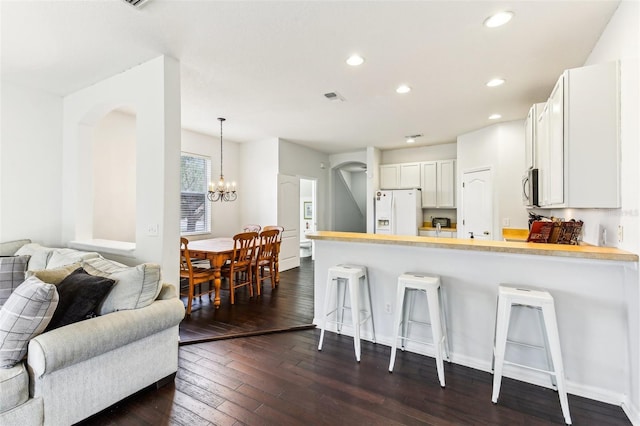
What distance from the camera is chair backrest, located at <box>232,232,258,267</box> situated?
404cm

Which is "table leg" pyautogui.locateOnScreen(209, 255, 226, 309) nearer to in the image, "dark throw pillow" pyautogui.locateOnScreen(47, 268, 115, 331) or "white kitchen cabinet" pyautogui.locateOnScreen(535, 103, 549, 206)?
"dark throw pillow" pyautogui.locateOnScreen(47, 268, 115, 331)

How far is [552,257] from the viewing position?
2104 millimetres

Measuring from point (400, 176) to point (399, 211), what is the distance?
36.9 inches

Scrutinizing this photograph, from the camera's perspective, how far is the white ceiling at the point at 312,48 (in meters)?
2.08

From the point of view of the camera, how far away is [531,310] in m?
2.20

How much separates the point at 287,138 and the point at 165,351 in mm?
4506

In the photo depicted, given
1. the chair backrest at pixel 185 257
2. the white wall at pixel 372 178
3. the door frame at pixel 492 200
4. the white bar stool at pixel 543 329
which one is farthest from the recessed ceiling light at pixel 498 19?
the white wall at pixel 372 178

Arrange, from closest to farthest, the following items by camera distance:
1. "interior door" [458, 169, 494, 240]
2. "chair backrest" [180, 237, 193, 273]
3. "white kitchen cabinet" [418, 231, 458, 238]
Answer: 1. "chair backrest" [180, 237, 193, 273]
2. "interior door" [458, 169, 494, 240]
3. "white kitchen cabinet" [418, 231, 458, 238]

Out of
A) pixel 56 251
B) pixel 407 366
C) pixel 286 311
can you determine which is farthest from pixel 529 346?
pixel 56 251

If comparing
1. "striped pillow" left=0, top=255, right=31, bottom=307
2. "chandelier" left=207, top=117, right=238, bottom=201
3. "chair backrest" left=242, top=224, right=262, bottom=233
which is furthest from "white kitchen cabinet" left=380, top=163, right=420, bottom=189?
"striped pillow" left=0, top=255, right=31, bottom=307

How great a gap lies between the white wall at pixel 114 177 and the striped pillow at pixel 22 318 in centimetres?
285

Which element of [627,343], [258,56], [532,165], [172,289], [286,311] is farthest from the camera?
[286,311]

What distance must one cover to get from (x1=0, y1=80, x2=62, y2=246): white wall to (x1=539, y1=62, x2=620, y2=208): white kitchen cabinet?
5.45 metres

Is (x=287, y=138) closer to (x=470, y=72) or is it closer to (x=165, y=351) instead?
(x=470, y=72)
